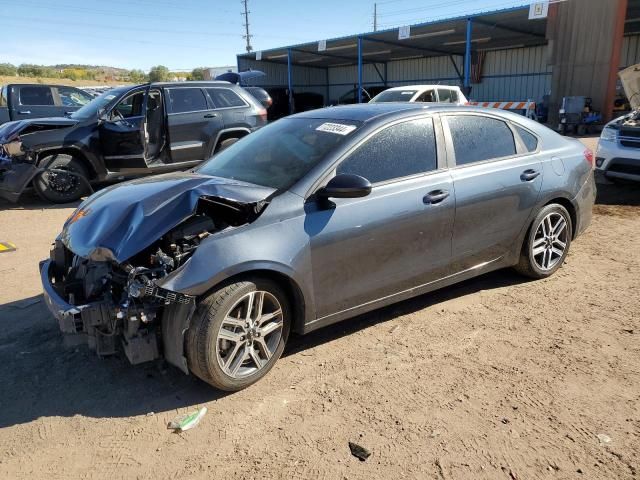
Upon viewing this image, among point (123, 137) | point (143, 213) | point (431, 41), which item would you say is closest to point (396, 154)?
point (143, 213)

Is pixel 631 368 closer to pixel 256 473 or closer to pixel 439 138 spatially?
pixel 439 138

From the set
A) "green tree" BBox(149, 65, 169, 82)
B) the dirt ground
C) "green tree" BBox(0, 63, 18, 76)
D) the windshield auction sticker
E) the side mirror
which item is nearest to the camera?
the dirt ground

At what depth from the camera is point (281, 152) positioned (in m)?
3.90

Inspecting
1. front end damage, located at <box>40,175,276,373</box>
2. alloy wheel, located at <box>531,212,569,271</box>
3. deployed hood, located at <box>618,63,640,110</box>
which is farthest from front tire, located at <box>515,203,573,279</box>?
deployed hood, located at <box>618,63,640,110</box>

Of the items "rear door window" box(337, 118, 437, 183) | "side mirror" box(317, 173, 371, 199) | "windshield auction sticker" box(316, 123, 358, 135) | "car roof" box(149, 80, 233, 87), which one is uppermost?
"car roof" box(149, 80, 233, 87)

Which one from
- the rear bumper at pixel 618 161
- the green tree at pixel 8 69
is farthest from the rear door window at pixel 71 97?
the green tree at pixel 8 69

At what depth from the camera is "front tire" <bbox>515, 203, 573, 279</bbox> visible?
181 inches

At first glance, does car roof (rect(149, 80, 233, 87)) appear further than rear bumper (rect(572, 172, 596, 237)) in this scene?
Yes

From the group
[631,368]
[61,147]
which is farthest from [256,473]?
[61,147]

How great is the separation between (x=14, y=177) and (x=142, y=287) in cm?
641

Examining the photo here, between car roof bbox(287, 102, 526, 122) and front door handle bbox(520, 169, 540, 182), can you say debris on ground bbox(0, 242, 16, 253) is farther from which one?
front door handle bbox(520, 169, 540, 182)

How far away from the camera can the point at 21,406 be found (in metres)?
3.10

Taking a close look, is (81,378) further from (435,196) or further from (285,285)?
(435,196)

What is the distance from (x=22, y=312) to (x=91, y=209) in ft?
4.64
